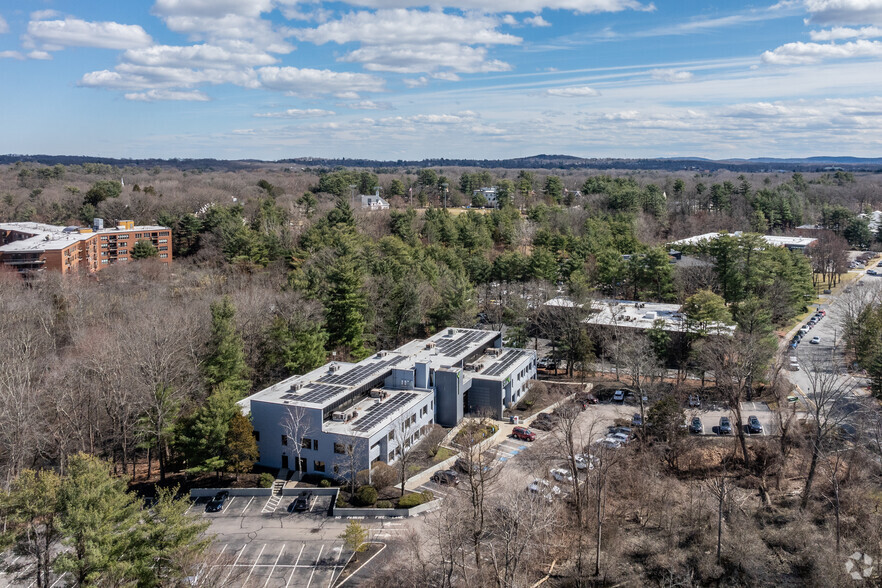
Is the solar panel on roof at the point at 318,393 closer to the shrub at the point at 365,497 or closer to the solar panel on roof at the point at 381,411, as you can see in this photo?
the solar panel on roof at the point at 381,411

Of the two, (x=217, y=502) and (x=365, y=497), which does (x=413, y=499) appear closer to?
(x=365, y=497)

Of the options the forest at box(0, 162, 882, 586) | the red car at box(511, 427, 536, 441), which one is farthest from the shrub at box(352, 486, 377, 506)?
A: the red car at box(511, 427, 536, 441)

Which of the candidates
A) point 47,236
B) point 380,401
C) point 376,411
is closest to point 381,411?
point 376,411

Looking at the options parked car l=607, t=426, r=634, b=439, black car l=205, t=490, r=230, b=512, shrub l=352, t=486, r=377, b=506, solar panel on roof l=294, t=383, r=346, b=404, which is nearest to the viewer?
shrub l=352, t=486, r=377, b=506

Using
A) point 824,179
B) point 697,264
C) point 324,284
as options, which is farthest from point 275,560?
point 824,179

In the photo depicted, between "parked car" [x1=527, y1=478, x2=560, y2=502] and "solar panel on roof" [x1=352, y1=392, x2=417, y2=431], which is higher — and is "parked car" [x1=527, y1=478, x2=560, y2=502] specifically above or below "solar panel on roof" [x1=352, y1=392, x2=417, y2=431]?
below

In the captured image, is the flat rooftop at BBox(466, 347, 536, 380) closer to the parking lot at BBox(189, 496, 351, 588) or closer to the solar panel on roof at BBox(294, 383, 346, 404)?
the solar panel on roof at BBox(294, 383, 346, 404)
